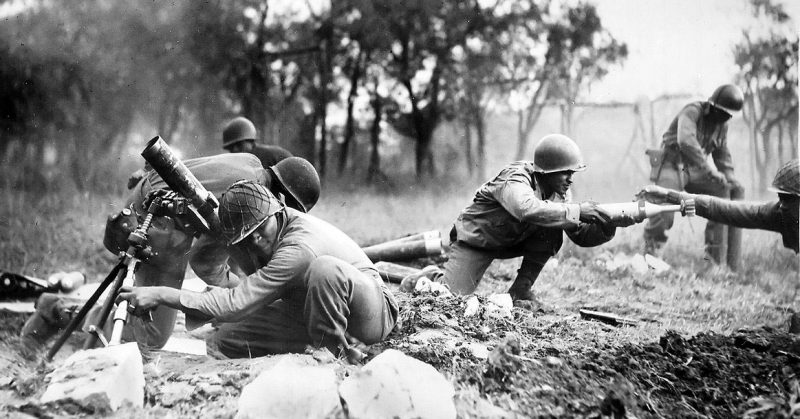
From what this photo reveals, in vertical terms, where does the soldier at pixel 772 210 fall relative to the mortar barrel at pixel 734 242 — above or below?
above

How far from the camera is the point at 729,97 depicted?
5.26 metres

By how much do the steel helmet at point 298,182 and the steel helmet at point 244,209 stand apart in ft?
1.57

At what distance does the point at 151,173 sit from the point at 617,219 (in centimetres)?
288

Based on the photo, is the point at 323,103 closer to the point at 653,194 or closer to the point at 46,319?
the point at 46,319

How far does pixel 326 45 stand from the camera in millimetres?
5047

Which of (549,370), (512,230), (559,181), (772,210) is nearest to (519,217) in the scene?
(512,230)

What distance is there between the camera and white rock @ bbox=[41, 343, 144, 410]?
3.34 meters

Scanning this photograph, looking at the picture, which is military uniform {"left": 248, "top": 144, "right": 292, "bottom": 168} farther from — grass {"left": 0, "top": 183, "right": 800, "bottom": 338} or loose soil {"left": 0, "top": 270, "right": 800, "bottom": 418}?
loose soil {"left": 0, "top": 270, "right": 800, "bottom": 418}

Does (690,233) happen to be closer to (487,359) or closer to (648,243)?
(648,243)

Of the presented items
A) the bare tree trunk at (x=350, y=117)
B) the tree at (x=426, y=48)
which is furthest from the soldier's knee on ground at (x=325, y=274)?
the tree at (x=426, y=48)

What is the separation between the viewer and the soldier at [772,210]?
16.6ft

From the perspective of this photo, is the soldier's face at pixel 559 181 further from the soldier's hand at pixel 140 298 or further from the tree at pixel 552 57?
the soldier's hand at pixel 140 298

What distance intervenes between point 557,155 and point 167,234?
2.52 m

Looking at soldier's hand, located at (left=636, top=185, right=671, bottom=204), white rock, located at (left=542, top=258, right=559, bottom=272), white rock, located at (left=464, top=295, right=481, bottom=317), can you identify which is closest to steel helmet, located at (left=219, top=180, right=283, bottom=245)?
white rock, located at (left=464, top=295, right=481, bottom=317)
